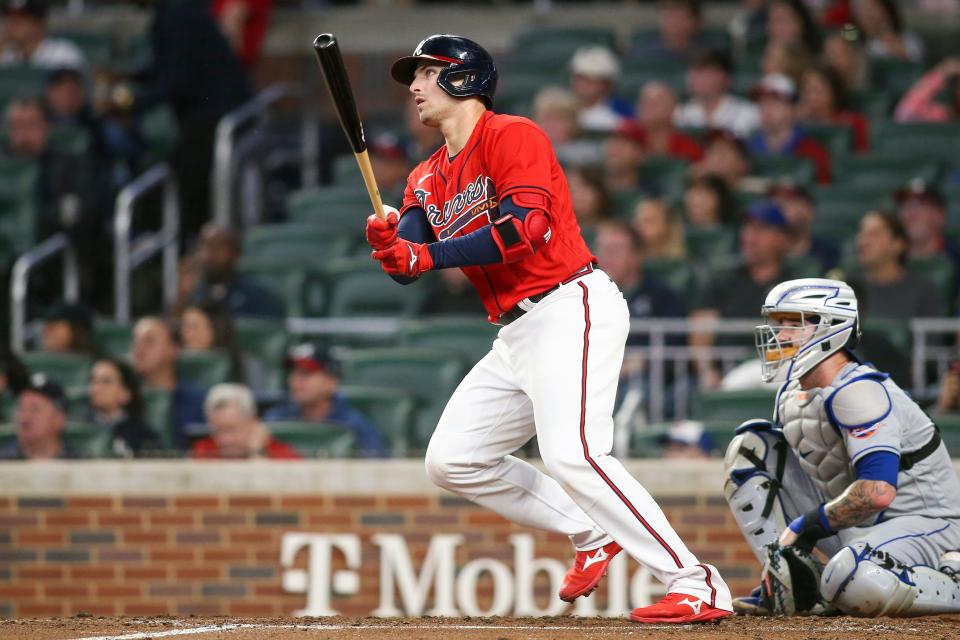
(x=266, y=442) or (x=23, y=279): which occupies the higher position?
(x=23, y=279)

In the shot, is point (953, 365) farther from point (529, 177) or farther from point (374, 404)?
point (529, 177)

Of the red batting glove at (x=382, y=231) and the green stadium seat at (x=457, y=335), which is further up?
the red batting glove at (x=382, y=231)

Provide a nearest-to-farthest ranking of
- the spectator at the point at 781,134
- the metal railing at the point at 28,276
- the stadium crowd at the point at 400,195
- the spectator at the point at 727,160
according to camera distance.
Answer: the stadium crowd at the point at 400,195 < the metal railing at the point at 28,276 < the spectator at the point at 727,160 < the spectator at the point at 781,134

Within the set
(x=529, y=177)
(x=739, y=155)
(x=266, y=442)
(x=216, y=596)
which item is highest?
(x=739, y=155)

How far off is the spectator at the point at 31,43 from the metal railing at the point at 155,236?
1716mm

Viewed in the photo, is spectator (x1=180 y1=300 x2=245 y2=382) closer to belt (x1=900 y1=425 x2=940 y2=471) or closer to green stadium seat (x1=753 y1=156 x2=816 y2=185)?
green stadium seat (x1=753 y1=156 x2=816 y2=185)

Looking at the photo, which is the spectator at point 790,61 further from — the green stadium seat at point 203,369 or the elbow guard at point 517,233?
the elbow guard at point 517,233

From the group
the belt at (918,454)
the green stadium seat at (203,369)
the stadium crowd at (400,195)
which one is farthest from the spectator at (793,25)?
the belt at (918,454)

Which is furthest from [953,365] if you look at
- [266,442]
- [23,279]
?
[23,279]

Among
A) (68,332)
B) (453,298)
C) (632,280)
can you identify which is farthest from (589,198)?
(68,332)

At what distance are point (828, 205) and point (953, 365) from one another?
95.0 inches

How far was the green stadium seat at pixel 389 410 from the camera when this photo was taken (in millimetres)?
8305

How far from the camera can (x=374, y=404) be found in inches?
329

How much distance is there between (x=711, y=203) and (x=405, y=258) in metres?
5.11
